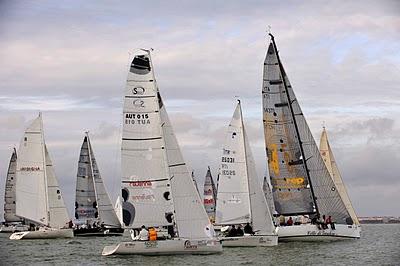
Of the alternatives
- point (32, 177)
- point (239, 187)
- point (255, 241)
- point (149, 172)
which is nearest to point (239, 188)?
point (239, 187)

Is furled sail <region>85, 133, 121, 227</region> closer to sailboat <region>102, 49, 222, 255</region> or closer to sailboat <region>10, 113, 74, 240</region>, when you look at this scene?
sailboat <region>10, 113, 74, 240</region>

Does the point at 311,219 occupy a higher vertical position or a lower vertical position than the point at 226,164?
lower

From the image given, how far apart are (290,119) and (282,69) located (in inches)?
111

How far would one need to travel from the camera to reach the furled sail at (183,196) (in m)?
33.0

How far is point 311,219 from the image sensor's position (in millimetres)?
43438

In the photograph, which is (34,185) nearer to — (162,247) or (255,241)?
(255,241)

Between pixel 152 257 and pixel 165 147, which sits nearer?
pixel 152 257

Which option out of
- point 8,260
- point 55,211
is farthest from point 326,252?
point 55,211

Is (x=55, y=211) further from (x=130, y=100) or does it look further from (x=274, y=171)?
(x=130, y=100)

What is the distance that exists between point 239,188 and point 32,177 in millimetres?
19632

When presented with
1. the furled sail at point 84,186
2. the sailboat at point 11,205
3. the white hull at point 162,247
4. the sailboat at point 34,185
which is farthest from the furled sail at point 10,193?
the white hull at point 162,247

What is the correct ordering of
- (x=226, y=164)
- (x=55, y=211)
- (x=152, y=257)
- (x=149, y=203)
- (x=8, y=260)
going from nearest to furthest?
(x=152, y=257), (x=149, y=203), (x=8, y=260), (x=226, y=164), (x=55, y=211)

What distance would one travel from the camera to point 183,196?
110 ft

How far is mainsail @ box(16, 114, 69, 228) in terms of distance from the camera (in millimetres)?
55188
